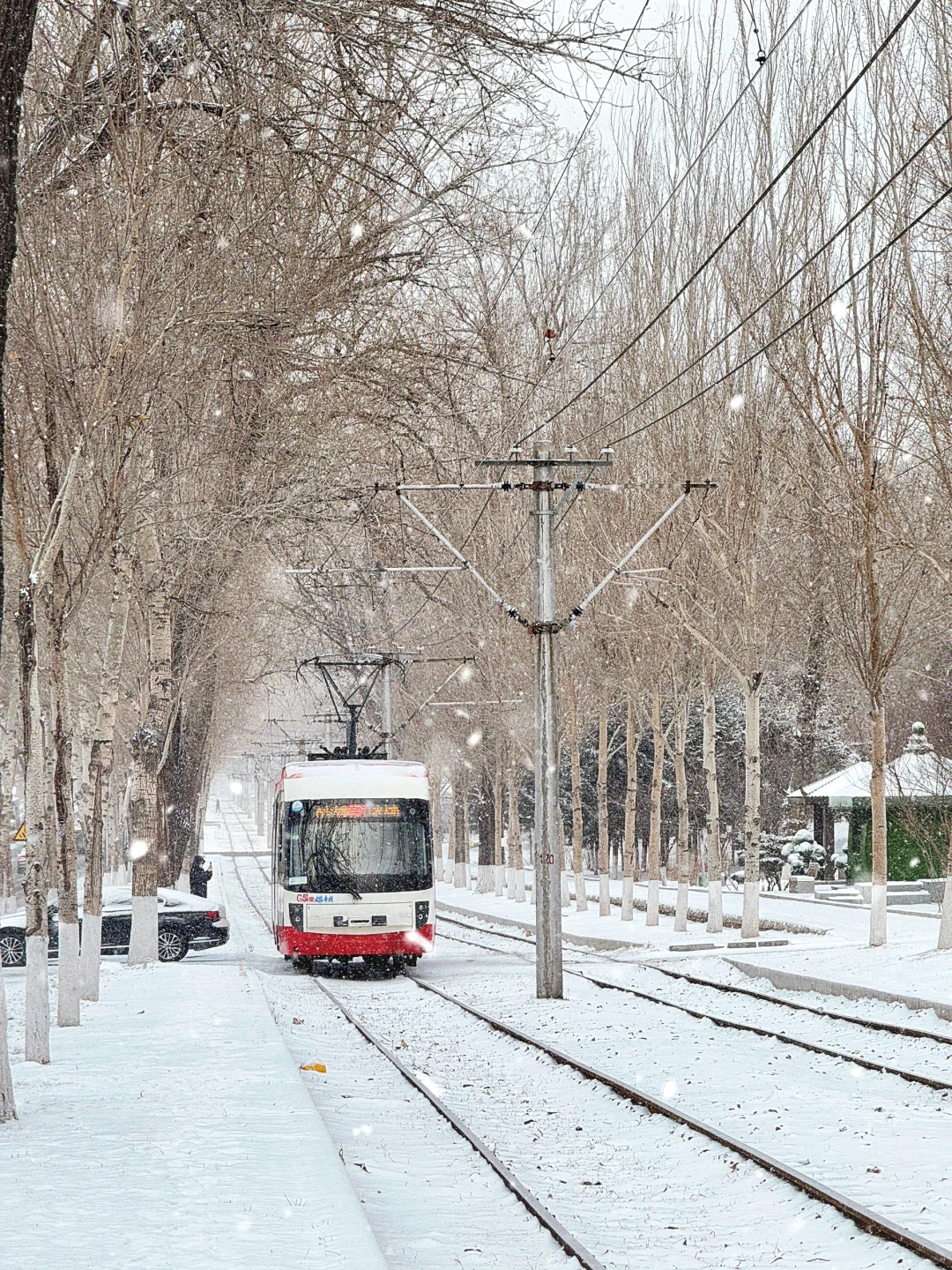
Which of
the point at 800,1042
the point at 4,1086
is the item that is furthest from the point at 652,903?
the point at 4,1086

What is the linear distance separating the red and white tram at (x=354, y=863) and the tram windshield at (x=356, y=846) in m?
0.01

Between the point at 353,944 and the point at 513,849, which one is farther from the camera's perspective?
the point at 513,849

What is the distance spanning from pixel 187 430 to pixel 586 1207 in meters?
10.6

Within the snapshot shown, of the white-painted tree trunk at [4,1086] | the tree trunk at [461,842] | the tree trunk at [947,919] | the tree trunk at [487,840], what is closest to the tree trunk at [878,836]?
the tree trunk at [947,919]

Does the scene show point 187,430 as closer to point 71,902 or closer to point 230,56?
point 71,902

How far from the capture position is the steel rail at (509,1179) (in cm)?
729

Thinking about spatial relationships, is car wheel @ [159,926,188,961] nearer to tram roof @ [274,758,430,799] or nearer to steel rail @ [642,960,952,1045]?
tram roof @ [274,758,430,799]

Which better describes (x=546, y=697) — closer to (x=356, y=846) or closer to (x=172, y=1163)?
(x=356, y=846)

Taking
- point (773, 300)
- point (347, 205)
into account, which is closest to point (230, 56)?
point (347, 205)

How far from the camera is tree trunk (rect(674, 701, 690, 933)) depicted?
30.0 metres

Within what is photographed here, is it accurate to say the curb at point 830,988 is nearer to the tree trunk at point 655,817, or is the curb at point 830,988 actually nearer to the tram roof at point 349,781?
the tram roof at point 349,781

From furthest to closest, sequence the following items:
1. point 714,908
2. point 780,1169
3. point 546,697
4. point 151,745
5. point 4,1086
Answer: point 714,908 → point 151,745 → point 546,697 → point 4,1086 → point 780,1169

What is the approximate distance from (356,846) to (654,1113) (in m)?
12.6

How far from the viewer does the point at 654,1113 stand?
36.2ft
